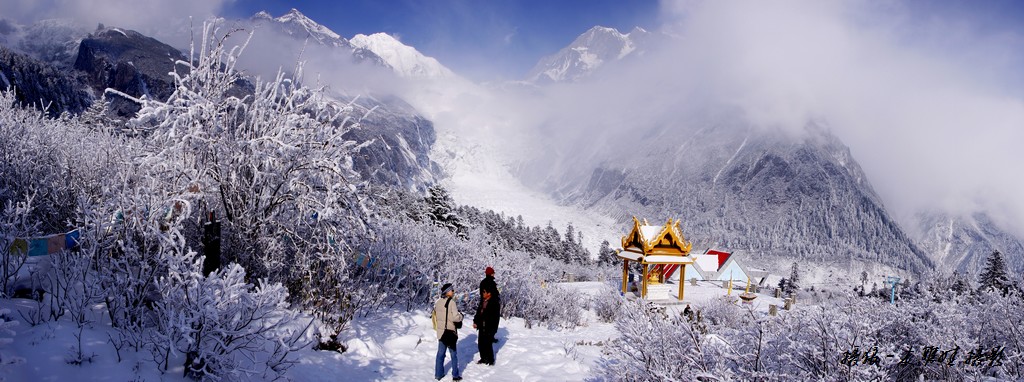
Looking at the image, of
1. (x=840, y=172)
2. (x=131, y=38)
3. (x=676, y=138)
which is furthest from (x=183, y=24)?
(x=840, y=172)

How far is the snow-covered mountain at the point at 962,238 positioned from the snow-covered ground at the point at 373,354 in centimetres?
14637

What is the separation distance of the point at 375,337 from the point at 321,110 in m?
3.40

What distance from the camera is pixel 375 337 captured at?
6.73 metres

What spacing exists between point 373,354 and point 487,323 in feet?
5.29

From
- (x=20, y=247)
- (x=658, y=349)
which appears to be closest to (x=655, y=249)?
(x=658, y=349)

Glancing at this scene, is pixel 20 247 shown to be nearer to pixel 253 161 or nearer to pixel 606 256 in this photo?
pixel 253 161

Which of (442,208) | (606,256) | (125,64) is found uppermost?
(125,64)

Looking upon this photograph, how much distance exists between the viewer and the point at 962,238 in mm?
117750

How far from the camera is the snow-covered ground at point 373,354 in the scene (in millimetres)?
3350

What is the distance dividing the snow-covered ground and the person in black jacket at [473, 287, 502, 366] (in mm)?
182

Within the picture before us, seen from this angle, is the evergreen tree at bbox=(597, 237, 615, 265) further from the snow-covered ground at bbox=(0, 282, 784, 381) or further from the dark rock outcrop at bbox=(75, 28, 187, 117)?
→ the dark rock outcrop at bbox=(75, 28, 187, 117)

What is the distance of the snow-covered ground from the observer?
3350mm

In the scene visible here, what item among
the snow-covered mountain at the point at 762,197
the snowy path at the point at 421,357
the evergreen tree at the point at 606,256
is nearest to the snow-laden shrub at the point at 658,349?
the snowy path at the point at 421,357

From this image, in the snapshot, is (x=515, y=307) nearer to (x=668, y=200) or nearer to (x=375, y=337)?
(x=375, y=337)
